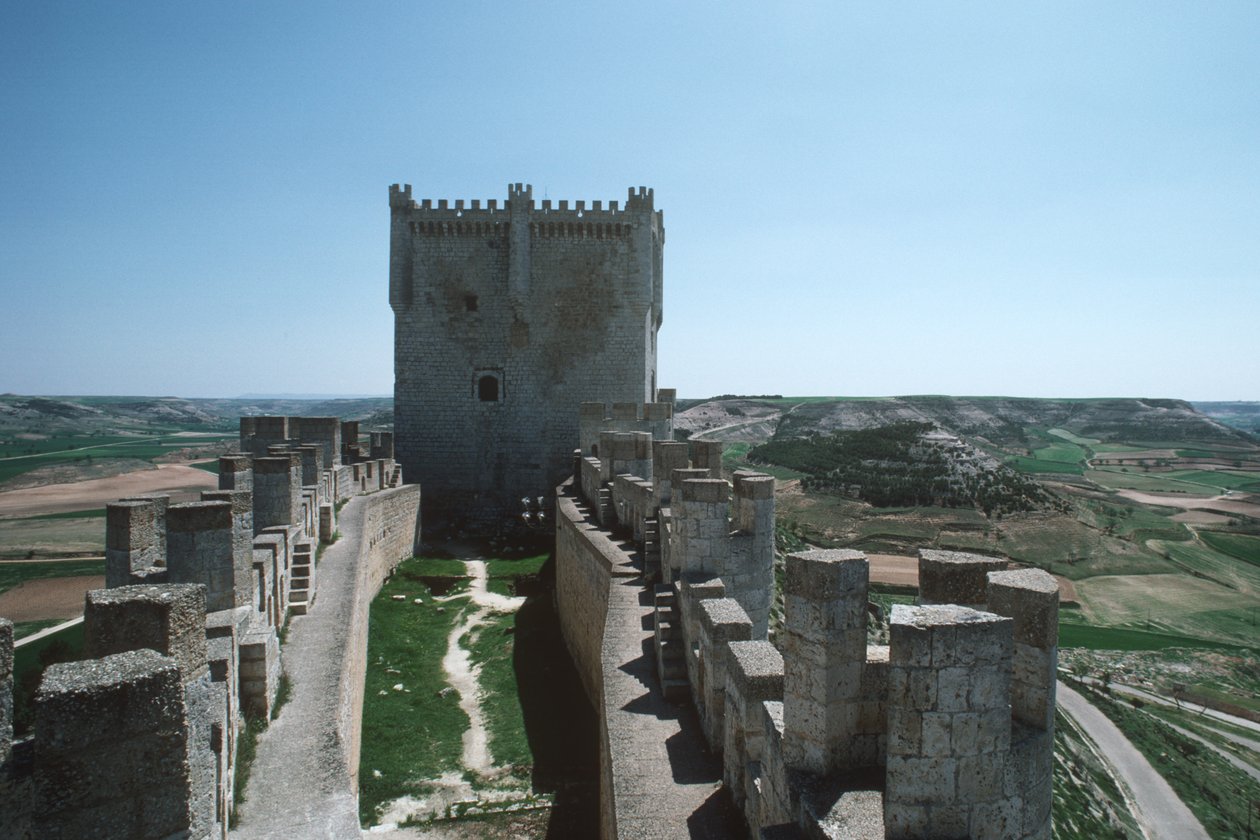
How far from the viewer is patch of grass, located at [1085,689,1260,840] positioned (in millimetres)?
15703

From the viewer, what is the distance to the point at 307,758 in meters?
5.77

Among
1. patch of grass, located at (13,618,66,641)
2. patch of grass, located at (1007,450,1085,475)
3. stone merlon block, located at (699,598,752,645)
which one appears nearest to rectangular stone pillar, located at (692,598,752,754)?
stone merlon block, located at (699,598,752,645)

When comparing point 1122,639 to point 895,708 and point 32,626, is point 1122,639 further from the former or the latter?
point 32,626

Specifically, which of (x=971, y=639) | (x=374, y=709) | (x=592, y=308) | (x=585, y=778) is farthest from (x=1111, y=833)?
(x=592, y=308)

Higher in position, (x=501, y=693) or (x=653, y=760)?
(x=653, y=760)

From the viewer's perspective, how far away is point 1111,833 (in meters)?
12.4

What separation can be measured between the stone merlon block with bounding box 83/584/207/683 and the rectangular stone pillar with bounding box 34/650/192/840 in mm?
1090

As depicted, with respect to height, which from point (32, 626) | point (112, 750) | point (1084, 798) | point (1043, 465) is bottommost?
point (1084, 798)

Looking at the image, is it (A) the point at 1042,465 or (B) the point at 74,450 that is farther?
(A) the point at 1042,465

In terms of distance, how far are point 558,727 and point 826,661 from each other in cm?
686

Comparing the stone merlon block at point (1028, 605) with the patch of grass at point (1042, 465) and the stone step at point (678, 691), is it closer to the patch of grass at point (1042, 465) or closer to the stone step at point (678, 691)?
the stone step at point (678, 691)

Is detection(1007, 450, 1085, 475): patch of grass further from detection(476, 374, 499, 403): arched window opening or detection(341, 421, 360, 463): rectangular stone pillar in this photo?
detection(341, 421, 360, 463): rectangular stone pillar

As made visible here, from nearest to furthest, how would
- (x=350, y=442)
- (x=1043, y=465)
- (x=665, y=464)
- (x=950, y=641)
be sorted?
(x=950, y=641), (x=665, y=464), (x=350, y=442), (x=1043, y=465)

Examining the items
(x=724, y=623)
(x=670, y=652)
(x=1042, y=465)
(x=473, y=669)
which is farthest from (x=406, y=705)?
(x=1042, y=465)
